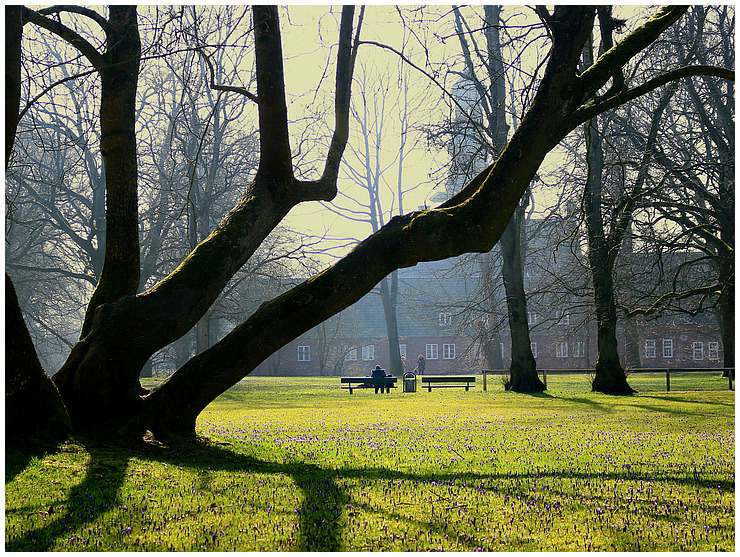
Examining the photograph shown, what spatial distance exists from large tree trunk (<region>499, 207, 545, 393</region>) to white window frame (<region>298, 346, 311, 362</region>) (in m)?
36.3

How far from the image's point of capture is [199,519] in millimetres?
5051

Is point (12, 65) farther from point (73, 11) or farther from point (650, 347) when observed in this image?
point (650, 347)

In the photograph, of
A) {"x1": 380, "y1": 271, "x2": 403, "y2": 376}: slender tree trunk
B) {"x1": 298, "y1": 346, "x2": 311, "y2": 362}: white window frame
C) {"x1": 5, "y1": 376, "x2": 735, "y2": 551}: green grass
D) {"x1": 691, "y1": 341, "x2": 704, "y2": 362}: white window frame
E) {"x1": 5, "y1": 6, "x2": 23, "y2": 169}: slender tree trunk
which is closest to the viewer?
{"x1": 5, "y1": 376, "x2": 735, "y2": 551}: green grass

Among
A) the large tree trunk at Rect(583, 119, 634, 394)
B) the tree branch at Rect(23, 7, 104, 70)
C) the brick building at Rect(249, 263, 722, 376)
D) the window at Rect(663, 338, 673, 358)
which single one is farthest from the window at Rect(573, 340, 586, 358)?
the tree branch at Rect(23, 7, 104, 70)

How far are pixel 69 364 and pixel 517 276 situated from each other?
59.2ft

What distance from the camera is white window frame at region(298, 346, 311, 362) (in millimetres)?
59000

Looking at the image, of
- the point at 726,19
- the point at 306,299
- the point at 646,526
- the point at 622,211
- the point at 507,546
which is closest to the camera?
the point at 507,546

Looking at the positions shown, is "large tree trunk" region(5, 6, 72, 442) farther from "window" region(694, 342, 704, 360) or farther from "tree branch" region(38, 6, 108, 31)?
"window" region(694, 342, 704, 360)

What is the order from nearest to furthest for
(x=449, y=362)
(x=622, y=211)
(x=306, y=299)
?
(x=306, y=299) < (x=622, y=211) < (x=449, y=362)

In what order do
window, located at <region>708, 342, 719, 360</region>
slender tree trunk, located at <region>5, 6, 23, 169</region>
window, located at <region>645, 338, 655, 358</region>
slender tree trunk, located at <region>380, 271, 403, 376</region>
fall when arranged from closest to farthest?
slender tree trunk, located at <region>5, 6, 23, 169</region> → slender tree trunk, located at <region>380, 271, 403, 376</region> → window, located at <region>708, 342, 719, 360</region> → window, located at <region>645, 338, 655, 358</region>

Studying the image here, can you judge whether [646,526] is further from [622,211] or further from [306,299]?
[622,211]

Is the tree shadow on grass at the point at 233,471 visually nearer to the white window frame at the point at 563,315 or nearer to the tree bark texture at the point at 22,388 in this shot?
the tree bark texture at the point at 22,388

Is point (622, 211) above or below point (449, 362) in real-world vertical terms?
above

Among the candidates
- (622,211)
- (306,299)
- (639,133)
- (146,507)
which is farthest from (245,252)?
(639,133)
